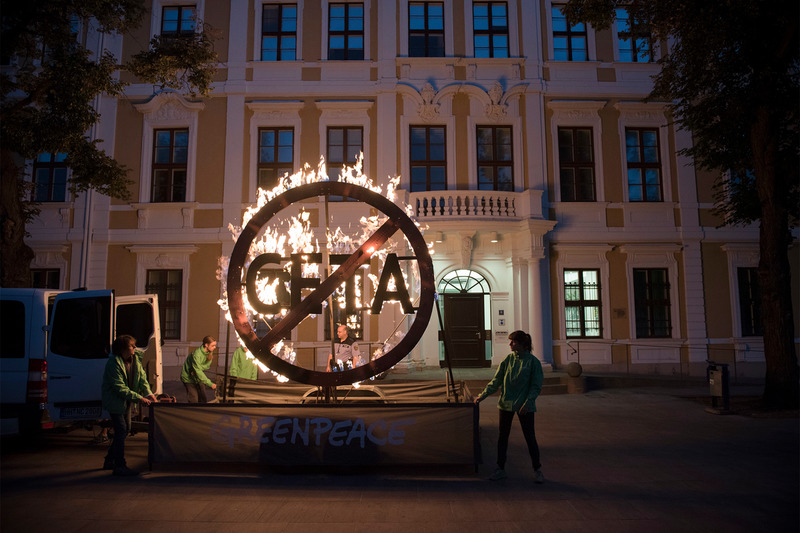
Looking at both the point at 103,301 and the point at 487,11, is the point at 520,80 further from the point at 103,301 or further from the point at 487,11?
the point at 103,301

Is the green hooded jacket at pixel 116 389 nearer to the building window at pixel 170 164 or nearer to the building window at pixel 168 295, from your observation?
the building window at pixel 168 295

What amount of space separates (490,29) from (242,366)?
12542 millimetres

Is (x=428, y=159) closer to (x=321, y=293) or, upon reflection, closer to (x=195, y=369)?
(x=195, y=369)

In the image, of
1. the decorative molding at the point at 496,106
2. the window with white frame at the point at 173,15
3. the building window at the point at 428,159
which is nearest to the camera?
the building window at the point at 428,159

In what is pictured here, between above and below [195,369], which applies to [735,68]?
above

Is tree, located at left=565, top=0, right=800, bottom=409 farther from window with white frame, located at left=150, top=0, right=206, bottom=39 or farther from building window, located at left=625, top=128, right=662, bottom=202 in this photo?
window with white frame, located at left=150, top=0, right=206, bottom=39

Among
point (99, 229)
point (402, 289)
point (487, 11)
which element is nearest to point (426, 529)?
point (402, 289)

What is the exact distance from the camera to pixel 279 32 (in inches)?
614

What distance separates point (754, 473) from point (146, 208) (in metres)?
15.0

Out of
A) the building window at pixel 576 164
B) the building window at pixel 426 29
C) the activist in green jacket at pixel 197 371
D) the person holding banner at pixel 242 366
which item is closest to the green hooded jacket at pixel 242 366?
the person holding banner at pixel 242 366

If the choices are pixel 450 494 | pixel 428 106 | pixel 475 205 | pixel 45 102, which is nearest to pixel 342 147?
pixel 428 106

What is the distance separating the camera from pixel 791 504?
4812 mm

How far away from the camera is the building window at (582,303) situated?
48.0 ft

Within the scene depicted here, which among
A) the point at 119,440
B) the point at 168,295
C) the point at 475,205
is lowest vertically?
the point at 119,440
